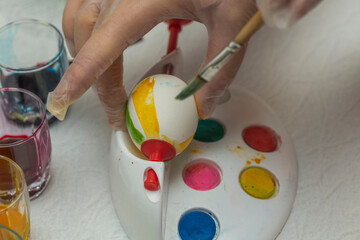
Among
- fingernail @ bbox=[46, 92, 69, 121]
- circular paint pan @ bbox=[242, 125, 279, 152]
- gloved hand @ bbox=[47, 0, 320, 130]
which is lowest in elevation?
circular paint pan @ bbox=[242, 125, 279, 152]

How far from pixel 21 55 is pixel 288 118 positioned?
1.37ft

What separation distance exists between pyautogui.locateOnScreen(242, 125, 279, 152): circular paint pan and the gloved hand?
11 centimetres

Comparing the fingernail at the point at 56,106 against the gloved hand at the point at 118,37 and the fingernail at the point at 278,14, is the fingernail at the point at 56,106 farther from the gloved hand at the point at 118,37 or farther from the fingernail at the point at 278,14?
the fingernail at the point at 278,14

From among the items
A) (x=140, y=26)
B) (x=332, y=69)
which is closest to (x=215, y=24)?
(x=140, y=26)

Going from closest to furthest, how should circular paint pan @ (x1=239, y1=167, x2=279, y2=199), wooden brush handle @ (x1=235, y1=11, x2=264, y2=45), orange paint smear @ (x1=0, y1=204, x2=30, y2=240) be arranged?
wooden brush handle @ (x1=235, y1=11, x2=264, y2=45) < orange paint smear @ (x1=0, y1=204, x2=30, y2=240) < circular paint pan @ (x1=239, y1=167, x2=279, y2=199)

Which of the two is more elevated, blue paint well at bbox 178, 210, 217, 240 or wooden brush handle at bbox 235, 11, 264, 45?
wooden brush handle at bbox 235, 11, 264, 45

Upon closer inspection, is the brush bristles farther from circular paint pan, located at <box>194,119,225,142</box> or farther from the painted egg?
circular paint pan, located at <box>194,119,225,142</box>

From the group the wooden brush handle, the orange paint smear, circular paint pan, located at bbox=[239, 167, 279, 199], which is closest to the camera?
the wooden brush handle

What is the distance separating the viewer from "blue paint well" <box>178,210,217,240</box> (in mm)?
544

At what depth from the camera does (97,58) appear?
483 mm

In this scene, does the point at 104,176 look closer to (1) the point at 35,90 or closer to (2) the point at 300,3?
(1) the point at 35,90

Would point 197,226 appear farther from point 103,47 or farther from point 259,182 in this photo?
point 103,47

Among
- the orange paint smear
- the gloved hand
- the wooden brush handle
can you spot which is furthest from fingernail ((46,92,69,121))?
the wooden brush handle

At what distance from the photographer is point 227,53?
0.38 metres
